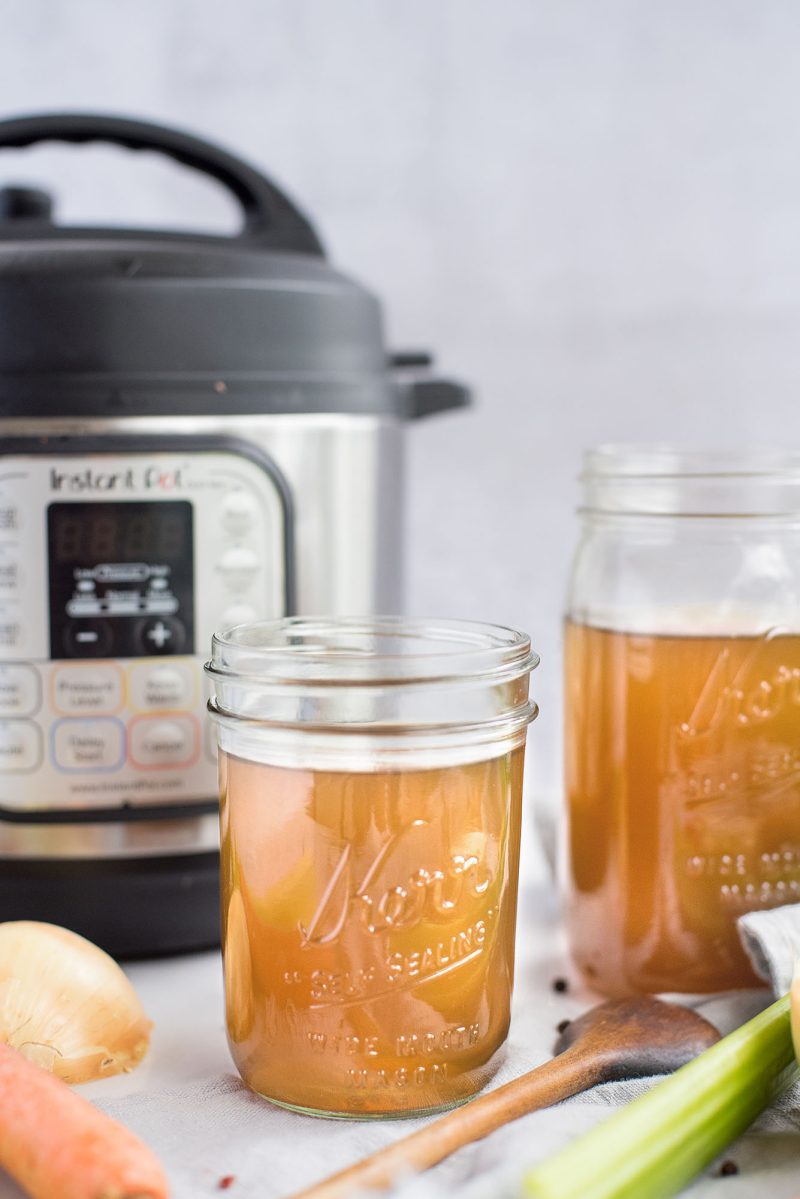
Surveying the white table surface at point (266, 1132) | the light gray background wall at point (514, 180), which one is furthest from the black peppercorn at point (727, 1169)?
the light gray background wall at point (514, 180)

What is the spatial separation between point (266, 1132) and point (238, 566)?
32 centimetres

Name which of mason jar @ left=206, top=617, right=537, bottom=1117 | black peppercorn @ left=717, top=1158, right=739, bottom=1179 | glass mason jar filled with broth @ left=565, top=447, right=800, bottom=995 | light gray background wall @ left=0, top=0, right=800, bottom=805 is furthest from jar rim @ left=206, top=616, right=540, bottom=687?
light gray background wall @ left=0, top=0, right=800, bottom=805

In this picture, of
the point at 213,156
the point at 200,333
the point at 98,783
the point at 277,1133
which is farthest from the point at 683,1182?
the point at 213,156

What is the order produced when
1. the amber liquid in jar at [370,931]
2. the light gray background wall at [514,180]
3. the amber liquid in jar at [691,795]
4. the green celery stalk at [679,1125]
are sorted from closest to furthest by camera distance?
1. the green celery stalk at [679,1125]
2. the amber liquid in jar at [370,931]
3. the amber liquid in jar at [691,795]
4. the light gray background wall at [514,180]

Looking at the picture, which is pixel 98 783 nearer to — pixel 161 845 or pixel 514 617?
pixel 161 845

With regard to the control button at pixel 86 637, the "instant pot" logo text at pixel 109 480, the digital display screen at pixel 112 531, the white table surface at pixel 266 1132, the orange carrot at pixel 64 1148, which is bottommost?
the white table surface at pixel 266 1132

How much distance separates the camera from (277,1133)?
580 millimetres

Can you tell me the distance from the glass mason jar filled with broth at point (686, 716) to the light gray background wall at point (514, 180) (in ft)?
1.51

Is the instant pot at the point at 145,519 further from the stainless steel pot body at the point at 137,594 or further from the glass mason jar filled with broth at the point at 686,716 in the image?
the glass mason jar filled with broth at the point at 686,716

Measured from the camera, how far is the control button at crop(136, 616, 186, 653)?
75 centimetres

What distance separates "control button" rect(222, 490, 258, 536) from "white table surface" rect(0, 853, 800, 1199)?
283 mm

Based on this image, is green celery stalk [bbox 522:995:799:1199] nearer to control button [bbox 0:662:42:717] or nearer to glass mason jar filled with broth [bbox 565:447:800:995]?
glass mason jar filled with broth [bbox 565:447:800:995]

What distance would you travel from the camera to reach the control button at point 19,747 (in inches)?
29.6

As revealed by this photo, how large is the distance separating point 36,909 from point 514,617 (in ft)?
2.05
